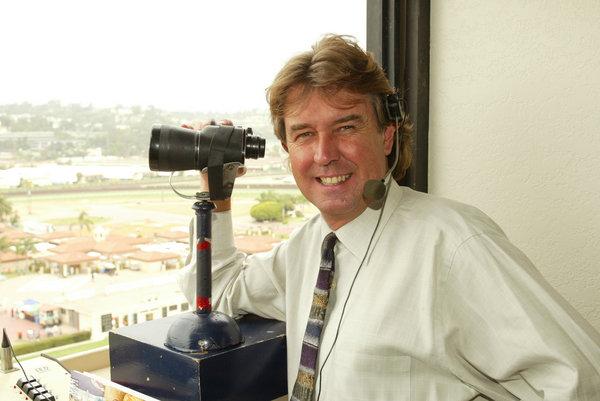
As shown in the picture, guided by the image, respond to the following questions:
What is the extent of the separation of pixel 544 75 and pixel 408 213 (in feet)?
2.02

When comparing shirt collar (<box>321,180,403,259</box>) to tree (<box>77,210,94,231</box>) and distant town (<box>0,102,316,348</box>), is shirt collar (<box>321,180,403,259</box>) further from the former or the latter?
tree (<box>77,210,94,231</box>)

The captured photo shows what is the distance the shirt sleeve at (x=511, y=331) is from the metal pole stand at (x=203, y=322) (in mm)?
438

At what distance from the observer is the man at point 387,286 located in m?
1.15

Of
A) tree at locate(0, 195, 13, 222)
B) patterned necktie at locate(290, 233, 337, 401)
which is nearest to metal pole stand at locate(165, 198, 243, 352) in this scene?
patterned necktie at locate(290, 233, 337, 401)

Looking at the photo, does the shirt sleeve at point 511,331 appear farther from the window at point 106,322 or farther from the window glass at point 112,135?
the window at point 106,322

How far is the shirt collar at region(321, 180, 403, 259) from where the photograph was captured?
141cm

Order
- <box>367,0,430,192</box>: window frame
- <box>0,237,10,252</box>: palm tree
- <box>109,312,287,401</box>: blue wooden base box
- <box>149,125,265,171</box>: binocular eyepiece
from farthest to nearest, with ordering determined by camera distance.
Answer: <box>367,0,430,192</box>: window frame → <box>0,237,10,252</box>: palm tree → <box>149,125,265,171</box>: binocular eyepiece → <box>109,312,287,401</box>: blue wooden base box

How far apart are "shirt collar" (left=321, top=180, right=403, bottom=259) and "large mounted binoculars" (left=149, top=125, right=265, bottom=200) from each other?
26 cm

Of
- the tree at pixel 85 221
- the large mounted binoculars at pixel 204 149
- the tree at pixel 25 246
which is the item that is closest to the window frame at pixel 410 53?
the large mounted binoculars at pixel 204 149

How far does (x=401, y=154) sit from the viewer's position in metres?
1.59

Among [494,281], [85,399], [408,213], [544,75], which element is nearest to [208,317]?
[85,399]

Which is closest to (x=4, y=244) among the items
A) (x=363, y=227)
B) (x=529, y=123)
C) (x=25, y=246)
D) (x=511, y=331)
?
(x=25, y=246)

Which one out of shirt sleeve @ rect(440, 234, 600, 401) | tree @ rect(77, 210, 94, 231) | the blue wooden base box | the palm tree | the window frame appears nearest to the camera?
shirt sleeve @ rect(440, 234, 600, 401)

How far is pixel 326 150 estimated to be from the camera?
137 cm
